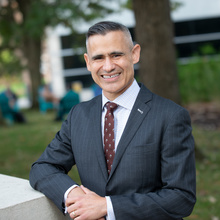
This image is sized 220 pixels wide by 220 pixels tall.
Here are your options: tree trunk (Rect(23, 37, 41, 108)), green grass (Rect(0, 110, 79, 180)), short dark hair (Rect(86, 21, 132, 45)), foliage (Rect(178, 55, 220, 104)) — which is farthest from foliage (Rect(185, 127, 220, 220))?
tree trunk (Rect(23, 37, 41, 108))

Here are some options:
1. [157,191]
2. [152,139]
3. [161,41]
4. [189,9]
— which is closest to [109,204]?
[157,191]

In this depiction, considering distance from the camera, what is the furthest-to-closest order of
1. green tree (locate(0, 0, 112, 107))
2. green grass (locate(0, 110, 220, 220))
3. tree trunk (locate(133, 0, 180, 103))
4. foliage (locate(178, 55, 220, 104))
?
foliage (locate(178, 55, 220, 104)), green tree (locate(0, 0, 112, 107)), tree trunk (locate(133, 0, 180, 103)), green grass (locate(0, 110, 220, 220))

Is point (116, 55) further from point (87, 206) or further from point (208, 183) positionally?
point (208, 183)

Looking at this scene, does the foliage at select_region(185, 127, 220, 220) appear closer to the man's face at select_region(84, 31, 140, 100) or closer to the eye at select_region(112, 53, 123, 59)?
the man's face at select_region(84, 31, 140, 100)

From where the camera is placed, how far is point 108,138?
7.09 ft

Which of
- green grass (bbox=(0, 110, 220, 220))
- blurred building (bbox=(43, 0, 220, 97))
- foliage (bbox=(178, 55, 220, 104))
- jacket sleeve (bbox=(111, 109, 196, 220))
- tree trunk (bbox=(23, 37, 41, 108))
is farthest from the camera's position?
blurred building (bbox=(43, 0, 220, 97))

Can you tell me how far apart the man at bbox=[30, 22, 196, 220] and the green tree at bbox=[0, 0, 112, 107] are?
13.1 metres

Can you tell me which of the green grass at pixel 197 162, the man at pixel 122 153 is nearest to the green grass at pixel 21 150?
the green grass at pixel 197 162

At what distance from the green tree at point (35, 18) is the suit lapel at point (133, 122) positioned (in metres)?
13.2

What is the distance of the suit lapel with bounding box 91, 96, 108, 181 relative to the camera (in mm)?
2137

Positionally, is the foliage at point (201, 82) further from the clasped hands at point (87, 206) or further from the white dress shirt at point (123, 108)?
the clasped hands at point (87, 206)

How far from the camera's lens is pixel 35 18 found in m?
15.1

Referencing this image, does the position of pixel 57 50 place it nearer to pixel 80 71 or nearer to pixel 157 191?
pixel 80 71

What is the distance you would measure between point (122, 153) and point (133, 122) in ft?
0.59
